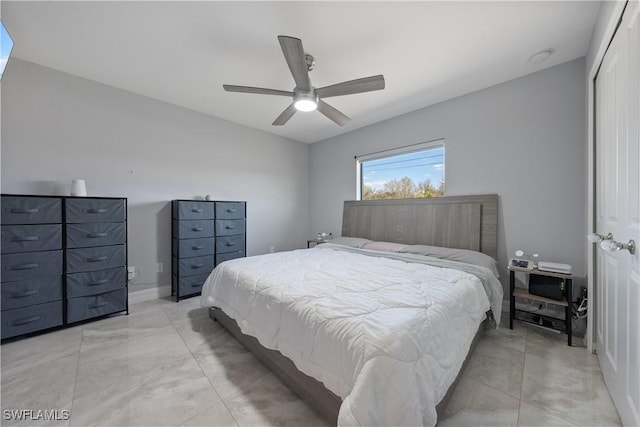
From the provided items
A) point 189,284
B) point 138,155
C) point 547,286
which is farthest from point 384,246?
point 138,155

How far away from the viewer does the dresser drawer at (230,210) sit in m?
3.41

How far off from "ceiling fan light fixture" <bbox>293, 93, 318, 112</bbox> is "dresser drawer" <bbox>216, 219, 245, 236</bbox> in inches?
79.5

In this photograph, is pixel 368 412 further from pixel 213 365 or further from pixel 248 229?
pixel 248 229

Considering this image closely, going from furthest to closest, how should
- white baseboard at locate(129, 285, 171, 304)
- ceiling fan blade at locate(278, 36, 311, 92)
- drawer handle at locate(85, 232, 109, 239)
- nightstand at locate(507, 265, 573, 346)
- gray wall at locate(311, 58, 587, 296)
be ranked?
white baseboard at locate(129, 285, 171, 304) → drawer handle at locate(85, 232, 109, 239) → gray wall at locate(311, 58, 587, 296) → nightstand at locate(507, 265, 573, 346) → ceiling fan blade at locate(278, 36, 311, 92)

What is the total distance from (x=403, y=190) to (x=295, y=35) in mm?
2521

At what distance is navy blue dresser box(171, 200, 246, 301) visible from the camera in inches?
121

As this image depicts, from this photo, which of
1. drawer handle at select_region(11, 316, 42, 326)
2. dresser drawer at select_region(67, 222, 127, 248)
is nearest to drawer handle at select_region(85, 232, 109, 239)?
dresser drawer at select_region(67, 222, 127, 248)

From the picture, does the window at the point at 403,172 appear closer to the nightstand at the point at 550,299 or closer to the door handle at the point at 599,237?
the nightstand at the point at 550,299

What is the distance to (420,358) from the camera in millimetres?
1087

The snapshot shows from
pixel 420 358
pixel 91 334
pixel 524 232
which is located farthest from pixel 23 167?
pixel 524 232

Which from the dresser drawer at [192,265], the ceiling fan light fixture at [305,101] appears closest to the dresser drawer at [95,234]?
the dresser drawer at [192,265]

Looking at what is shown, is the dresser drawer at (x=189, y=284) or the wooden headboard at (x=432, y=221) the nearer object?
the wooden headboard at (x=432, y=221)

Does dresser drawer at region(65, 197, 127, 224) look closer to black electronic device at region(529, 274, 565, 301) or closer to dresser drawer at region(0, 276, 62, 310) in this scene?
dresser drawer at region(0, 276, 62, 310)

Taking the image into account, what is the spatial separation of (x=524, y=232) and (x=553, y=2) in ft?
6.45
